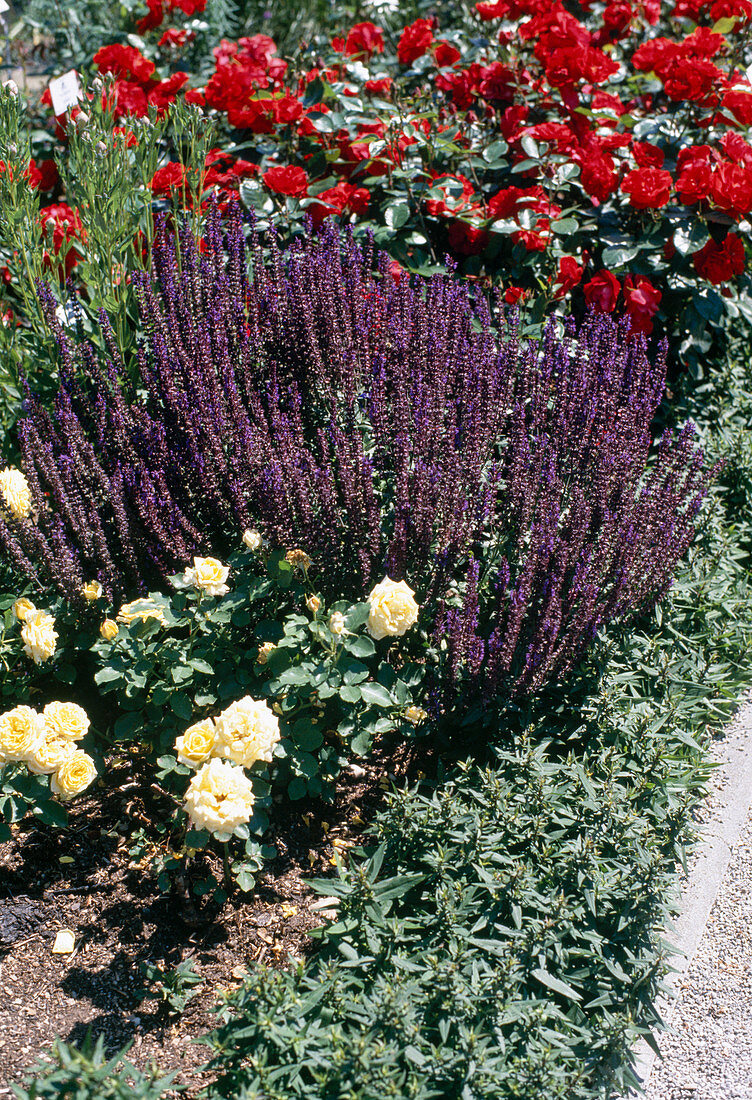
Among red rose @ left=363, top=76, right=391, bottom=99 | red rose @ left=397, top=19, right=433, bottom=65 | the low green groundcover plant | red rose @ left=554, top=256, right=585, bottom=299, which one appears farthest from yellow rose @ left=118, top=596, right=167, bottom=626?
red rose @ left=397, top=19, right=433, bottom=65

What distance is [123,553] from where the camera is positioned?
2.69m

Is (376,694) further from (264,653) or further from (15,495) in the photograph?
(15,495)

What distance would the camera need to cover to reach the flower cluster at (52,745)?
2281 mm

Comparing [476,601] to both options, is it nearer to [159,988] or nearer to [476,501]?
[476,501]

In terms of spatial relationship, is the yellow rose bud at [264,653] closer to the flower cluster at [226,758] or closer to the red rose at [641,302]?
the flower cluster at [226,758]

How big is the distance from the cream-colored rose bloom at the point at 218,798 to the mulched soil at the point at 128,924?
A: 0.45m

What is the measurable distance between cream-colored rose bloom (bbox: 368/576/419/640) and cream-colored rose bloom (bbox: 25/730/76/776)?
0.88 meters

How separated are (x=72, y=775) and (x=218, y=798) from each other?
1.47 ft

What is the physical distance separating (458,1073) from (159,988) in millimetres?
859

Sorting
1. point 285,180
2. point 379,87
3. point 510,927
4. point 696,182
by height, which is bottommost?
point 510,927

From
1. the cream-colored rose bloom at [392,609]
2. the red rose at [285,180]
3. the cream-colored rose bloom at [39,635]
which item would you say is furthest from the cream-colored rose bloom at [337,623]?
the red rose at [285,180]

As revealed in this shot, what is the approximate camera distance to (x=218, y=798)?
2148mm

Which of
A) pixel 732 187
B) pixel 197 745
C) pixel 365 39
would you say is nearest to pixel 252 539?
pixel 197 745

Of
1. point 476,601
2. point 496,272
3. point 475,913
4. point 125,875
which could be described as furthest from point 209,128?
point 475,913
